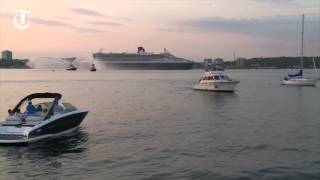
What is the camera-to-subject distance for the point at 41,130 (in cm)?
2416

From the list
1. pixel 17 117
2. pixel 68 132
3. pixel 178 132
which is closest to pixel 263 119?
pixel 178 132

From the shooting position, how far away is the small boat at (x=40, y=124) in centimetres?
2309

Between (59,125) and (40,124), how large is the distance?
1.88 metres

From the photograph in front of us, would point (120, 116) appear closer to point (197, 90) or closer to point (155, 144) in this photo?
point (155, 144)

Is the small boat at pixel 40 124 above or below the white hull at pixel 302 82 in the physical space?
above

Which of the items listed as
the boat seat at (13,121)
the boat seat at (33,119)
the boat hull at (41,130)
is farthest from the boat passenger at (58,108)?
the boat seat at (13,121)

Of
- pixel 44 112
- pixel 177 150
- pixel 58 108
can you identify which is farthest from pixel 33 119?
pixel 177 150

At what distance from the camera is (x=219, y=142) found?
25.0m

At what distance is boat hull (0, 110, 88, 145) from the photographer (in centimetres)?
2306

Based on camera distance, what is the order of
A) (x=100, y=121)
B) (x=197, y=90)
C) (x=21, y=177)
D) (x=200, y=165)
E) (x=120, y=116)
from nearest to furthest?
(x=21, y=177), (x=200, y=165), (x=100, y=121), (x=120, y=116), (x=197, y=90)

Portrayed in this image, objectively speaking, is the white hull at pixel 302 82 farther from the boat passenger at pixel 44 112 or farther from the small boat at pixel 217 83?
the boat passenger at pixel 44 112

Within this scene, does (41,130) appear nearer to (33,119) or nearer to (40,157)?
(33,119)

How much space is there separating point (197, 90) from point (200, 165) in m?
52.1

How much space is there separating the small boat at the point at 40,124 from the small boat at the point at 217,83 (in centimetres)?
3988
